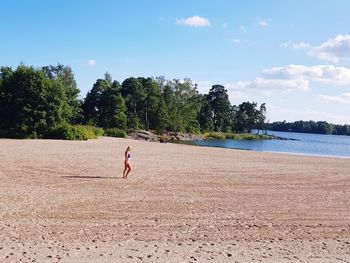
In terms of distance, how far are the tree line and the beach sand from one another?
29597mm

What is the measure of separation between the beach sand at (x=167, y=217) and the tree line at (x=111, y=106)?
29.6 meters

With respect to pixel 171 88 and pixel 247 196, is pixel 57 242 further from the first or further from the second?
pixel 171 88

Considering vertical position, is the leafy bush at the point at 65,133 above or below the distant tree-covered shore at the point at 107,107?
below

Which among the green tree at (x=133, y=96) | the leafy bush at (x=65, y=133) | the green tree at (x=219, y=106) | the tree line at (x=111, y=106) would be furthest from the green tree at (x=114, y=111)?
the green tree at (x=219, y=106)

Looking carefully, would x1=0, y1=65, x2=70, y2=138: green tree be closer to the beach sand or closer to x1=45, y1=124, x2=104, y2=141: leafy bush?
x1=45, y1=124, x2=104, y2=141: leafy bush

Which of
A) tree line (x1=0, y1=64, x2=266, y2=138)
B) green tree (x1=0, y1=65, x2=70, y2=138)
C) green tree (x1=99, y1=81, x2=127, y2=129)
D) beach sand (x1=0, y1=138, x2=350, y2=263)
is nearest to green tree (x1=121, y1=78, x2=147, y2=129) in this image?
tree line (x1=0, y1=64, x2=266, y2=138)

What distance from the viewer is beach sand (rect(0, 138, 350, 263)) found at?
8906 millimetres

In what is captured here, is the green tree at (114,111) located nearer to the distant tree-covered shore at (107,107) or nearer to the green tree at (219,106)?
the distant tree-covered shore at (107,107)

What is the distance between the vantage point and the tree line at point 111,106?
164 feet

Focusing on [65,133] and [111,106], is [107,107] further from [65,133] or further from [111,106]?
[65,133]

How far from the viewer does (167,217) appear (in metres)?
12.2

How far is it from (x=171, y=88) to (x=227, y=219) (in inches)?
3619

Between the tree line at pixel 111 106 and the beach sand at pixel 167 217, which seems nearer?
the beach sand at pixel 167 217

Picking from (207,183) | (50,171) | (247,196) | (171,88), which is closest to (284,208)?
(247,196)
